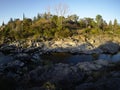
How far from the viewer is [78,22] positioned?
247 feet

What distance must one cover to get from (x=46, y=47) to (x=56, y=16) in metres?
27.4

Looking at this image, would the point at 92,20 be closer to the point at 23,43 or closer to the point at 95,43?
the point at 95,43

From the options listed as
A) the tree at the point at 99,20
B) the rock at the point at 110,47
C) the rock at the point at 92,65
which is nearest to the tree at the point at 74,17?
the tree at the point at 99,20

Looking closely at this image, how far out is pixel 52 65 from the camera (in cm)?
1823

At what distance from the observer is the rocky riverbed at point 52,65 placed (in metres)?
13.8

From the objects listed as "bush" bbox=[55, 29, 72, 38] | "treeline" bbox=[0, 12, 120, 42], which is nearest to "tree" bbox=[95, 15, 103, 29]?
"treeline" bbox=[0, 12, 120, 42]

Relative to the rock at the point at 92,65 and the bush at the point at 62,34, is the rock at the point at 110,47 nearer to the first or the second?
the bush at the point at 62,34

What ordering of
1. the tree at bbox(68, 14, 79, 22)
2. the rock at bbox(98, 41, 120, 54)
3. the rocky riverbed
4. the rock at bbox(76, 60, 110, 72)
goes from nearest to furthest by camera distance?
the rocky riverbed < the rock at bbox(76, 60, 110, 72) < the rock at bbox(98, 41, 120, 54) < the tree at bbox(68, 14, 79, 22)

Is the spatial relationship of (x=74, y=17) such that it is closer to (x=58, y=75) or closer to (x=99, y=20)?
(x=99, y=20)

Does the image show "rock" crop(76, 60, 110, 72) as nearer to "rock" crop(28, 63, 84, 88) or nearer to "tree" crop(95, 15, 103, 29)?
"rock" crop(28, 63, 84, 88)

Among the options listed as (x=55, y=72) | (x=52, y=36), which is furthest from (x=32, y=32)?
(x=55, y=72)

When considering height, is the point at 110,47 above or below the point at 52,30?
below

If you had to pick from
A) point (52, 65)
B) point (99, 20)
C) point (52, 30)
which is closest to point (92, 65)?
point (52, 65)

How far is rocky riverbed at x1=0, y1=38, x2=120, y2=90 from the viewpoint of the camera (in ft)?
45.3
